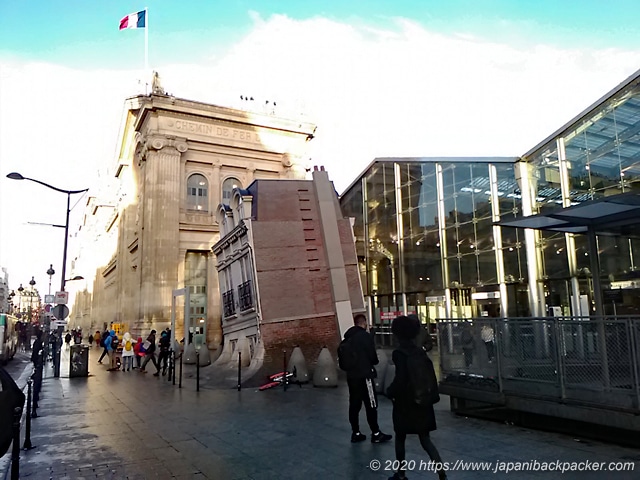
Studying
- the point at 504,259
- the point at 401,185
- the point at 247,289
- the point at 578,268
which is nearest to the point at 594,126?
the point at 578,268

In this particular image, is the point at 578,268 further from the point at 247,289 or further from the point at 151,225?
the point at 151,225

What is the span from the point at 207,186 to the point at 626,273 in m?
31.2

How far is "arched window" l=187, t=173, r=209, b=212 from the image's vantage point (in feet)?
131

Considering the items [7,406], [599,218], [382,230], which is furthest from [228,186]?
[7,406]

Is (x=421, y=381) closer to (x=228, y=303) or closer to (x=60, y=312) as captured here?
(x=228, y=303)

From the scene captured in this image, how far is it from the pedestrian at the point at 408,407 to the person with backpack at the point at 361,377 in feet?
5.95

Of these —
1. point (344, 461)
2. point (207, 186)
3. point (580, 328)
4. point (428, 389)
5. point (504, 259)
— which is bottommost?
point (344, 461)

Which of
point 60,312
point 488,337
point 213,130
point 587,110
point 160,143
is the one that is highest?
point 213,130

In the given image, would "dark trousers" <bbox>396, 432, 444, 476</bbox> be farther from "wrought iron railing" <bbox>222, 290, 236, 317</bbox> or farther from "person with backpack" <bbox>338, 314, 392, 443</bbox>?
"wrought iron railing" <bbox>222, 290, 236, 317</bbox>

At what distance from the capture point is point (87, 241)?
8944 centimetres

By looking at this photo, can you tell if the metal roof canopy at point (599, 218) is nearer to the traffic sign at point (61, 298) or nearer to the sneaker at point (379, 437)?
the sneaker at point (379, 437)

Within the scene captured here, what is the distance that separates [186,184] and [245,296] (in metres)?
24.1

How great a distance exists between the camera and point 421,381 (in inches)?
213

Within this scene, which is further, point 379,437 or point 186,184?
point 186,184
